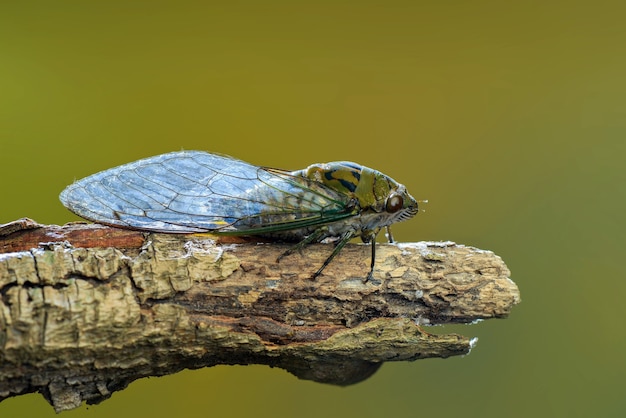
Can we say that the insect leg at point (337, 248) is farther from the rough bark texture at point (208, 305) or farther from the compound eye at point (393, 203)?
the compound eye at point (393, 203)

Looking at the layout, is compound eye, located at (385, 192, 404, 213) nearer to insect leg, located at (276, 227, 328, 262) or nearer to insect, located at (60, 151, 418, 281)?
insect, located at (60, 151, 418, 281)

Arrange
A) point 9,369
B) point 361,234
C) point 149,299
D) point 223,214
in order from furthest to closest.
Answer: point 361,234
point 223,214
point 149,299
point 9,369

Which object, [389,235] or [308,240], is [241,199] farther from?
[389,235]

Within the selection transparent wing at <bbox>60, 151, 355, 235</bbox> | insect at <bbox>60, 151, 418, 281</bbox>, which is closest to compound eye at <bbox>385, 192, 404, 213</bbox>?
insect at <bbox>60, 151, 418, 281</bbox>

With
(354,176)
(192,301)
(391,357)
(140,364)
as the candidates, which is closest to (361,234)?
(354,176)

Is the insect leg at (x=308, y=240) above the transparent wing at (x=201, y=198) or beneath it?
beneath

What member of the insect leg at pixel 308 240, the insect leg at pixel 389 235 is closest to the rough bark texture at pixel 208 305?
the insect leg at pixel 308 240

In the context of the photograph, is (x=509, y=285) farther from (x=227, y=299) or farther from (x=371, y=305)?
(x=227, y=299)
